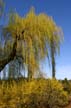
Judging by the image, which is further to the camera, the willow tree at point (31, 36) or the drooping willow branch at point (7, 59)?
the drooping willow branch at point (7, 59)

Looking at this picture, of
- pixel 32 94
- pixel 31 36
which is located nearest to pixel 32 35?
pixel 31 36

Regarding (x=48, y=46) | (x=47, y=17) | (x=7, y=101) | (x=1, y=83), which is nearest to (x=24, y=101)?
(x=7, y=101)

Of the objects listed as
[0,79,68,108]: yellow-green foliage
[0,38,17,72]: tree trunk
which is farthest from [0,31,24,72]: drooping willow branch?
[0,79,68,108]: yellow-green foliage

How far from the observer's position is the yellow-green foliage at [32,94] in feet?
60.8

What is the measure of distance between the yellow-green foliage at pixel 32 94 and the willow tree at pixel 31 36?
1.56 meters

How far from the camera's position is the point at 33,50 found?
2144 centimetres

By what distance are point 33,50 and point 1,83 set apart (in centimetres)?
286

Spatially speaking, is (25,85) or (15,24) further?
(15,24)

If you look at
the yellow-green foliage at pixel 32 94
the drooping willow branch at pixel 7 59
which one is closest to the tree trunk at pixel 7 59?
the drooping willow branch at pixel 7 59

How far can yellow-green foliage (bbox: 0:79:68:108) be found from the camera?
1855 cm

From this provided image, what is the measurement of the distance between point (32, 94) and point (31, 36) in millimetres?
4315

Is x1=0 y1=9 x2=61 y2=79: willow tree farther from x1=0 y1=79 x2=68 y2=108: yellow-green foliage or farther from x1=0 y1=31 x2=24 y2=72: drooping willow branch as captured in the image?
x1=0 y1=79 x2=68 y2=108: yellow-green foliage

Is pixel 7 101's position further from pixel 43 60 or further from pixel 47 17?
pixel 47 17

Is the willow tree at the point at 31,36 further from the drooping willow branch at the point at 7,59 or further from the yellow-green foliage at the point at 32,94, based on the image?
the yellow-green foliage at the point at 32,94
